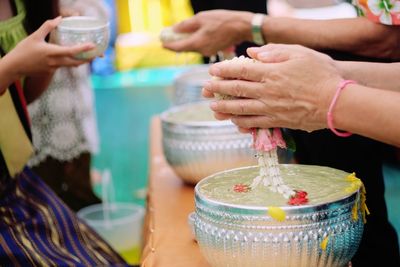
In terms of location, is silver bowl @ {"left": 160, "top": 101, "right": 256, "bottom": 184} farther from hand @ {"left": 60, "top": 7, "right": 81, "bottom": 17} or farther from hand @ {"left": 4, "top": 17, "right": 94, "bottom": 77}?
hand @ {"left": 60, "top": 7, "right": 81, "bottom": 17}

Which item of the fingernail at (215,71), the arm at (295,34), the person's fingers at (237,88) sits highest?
the fingernail at (215,71)

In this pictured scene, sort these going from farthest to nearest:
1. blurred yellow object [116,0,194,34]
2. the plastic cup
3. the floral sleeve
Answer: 1. blurred yellow object [116,0,194,34]
2. the plastic cup
3. the floral sleeve

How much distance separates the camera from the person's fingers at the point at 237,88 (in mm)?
1146

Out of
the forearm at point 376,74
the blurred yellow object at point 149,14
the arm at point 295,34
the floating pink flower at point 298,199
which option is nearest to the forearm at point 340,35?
the arm at point 295,34

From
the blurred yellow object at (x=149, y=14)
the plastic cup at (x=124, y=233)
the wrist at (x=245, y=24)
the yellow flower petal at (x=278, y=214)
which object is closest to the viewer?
the yellow flower petal at (x=278, y=214)

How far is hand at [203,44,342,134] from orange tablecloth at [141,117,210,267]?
11.0 inches

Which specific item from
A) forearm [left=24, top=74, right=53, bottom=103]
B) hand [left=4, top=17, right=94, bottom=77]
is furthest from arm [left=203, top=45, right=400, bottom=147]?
forearm [left=24, top=74, right=53, bottom=103]

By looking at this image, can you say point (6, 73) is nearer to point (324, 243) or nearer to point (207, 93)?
point (207, 93)

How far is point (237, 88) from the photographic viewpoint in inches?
45.6

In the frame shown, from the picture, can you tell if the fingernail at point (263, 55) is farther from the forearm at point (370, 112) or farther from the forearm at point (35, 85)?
the forearm at point (35, 85)

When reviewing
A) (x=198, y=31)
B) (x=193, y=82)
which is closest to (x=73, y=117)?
(x=193, y=82)

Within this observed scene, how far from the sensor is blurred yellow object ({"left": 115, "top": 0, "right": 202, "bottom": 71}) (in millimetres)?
3557

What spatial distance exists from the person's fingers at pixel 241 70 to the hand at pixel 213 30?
0.77 meters

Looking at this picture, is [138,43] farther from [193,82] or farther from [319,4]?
[193,82]
